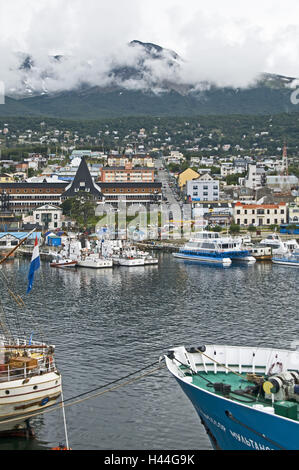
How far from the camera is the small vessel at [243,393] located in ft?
39.9

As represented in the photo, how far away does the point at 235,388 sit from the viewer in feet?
45.8

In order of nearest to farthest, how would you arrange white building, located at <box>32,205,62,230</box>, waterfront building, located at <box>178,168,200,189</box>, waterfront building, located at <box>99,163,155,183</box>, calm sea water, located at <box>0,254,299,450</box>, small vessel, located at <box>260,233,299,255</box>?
calm sea water, located at <box>0,254,299,450</box> → small vessel, located at <box>260,233,299,255</box> → white building, located at <box>32,205,62,230</box> → waterfront building, located at <box>178,168,200,189</box> → waterfront building, located at <box>99,163,155,183</box>

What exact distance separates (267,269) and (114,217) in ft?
81.8

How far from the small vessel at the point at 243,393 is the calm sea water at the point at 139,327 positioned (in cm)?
156

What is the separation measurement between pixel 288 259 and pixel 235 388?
3581 cm

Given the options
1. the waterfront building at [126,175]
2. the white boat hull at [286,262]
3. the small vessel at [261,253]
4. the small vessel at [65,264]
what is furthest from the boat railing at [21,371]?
the waterfront building at [126,175]

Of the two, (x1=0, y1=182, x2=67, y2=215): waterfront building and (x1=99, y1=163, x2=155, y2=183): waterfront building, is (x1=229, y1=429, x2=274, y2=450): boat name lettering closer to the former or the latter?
(x1=0, y1=182, x2=67, y2=215): waterfront building

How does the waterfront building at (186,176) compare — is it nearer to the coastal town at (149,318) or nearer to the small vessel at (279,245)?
the coastal town at (149,318)

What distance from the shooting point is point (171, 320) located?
27422 millimetres

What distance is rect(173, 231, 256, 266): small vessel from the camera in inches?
1977

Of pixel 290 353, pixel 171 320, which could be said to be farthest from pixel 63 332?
pixel 290 353

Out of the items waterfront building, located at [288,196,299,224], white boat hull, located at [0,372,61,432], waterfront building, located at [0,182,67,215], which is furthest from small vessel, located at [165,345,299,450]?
waterfront building, located at [0,182,67,215]

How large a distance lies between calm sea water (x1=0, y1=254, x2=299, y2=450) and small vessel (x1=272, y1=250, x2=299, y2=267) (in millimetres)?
1507

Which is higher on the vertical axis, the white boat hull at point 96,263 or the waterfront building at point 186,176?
the waterfront building at point 186,176
